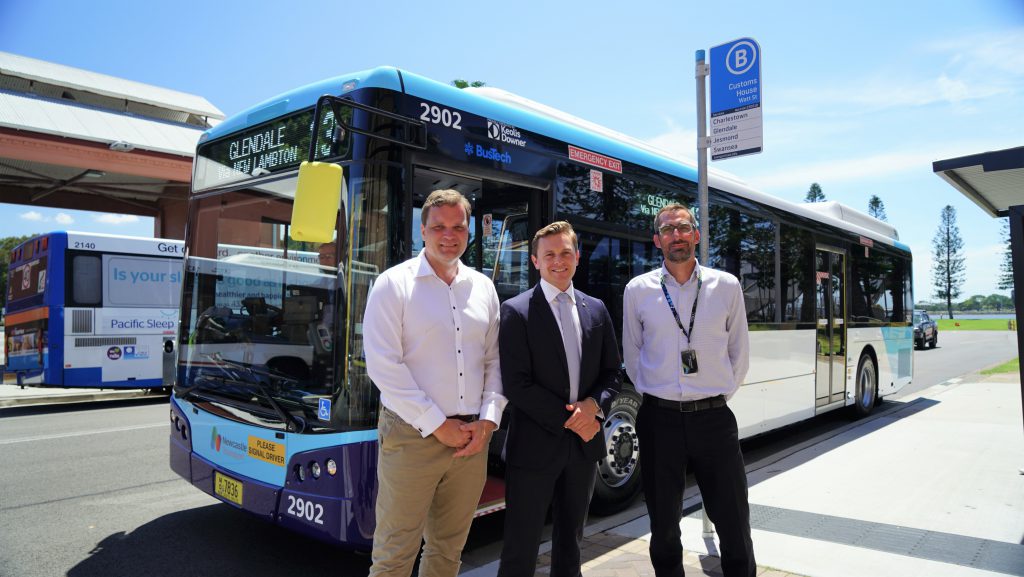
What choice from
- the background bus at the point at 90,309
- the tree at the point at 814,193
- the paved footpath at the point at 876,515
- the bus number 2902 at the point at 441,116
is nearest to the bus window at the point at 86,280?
the background bus at the point at 90,309

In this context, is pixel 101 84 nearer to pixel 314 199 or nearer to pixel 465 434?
pixel 314 199

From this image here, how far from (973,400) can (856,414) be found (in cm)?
345

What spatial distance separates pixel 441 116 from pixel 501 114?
0.66m

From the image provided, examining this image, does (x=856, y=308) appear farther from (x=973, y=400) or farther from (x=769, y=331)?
(x=973, y=400)

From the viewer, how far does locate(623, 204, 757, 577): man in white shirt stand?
11.1ft

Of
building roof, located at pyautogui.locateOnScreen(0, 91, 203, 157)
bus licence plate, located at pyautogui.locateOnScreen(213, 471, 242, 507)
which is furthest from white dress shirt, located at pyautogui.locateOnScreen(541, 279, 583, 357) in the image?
building roof, located at pyautogui.locateOnScreen(0, 91, 203, 157)

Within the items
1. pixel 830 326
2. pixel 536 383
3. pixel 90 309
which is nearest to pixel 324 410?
pixel 536 383

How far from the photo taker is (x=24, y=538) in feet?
16.2

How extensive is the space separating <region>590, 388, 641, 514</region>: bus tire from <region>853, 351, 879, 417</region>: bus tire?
5888 millimetres

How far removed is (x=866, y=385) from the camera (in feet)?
34.0

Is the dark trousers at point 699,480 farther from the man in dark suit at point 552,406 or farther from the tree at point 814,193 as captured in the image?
the tree at point 814,193

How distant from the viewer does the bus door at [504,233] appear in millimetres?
4844

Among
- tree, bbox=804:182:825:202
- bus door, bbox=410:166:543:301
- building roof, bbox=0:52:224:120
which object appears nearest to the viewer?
bus door, bbox=410:166:543:301

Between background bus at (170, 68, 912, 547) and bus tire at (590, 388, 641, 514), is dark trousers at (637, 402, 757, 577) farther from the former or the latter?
bus tire at (590, 388, 641, 514)
